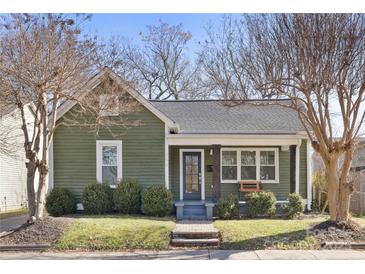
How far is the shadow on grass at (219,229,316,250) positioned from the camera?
31.3ft

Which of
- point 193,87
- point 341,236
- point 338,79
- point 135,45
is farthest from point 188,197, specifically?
point 193,87

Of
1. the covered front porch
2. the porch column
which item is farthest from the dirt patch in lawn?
the porch column

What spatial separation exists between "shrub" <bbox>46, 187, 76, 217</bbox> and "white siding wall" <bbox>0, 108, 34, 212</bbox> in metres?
5.09

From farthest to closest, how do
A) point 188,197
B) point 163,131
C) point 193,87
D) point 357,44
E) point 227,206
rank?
point 193,87
point 188,197
point 163,131
point 227,206
point 357,44

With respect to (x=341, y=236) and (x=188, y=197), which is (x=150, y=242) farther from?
(x=188, y=197)

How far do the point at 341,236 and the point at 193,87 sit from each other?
754 inches

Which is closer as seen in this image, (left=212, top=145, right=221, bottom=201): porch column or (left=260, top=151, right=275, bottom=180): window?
(left=212, top=145, right=221, bottom=201): porch column

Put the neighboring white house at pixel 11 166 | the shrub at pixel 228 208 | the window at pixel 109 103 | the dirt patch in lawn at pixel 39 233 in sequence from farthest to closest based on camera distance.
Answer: the neighboring white house at pixel 11 166, the shrub at pixel 228 208, the window at pixel 109 103, the dirt patch in lawn at pixel 39 233

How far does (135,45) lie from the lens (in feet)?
72.5

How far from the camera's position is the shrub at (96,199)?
13.8m

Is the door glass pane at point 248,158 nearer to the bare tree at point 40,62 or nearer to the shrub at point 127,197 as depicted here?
the shrub at point 127,197

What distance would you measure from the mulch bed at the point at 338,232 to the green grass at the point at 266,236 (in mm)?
296

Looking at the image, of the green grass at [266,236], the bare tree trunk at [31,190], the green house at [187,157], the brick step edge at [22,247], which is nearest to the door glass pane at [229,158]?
the green house at [187,157]

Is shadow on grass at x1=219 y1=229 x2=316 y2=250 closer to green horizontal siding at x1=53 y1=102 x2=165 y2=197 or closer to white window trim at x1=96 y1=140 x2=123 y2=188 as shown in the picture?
green horizontal siding at x1=53 y1=102 x2=165 y2=197
